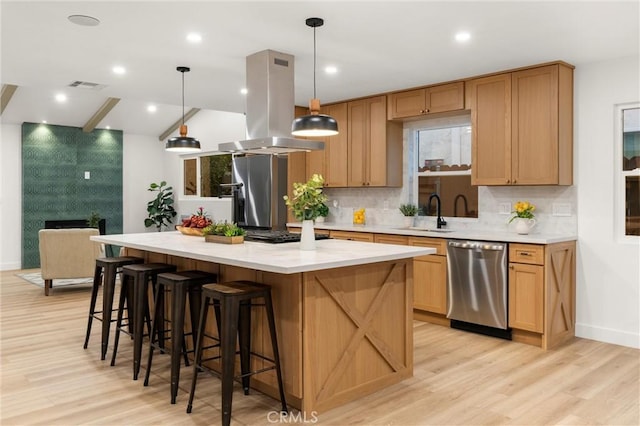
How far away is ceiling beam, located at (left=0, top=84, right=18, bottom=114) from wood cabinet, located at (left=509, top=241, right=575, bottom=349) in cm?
735

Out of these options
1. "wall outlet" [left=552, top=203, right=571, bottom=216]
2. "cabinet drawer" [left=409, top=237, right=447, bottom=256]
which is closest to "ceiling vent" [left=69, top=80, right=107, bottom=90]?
"cabinet drawer" [left=409, top=237, right=447, bottom=256]

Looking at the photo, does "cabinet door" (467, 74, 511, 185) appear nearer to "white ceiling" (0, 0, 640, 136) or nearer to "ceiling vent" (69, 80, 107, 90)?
"white ceiling" (0, 0, 640, 136)

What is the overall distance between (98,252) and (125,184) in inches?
157

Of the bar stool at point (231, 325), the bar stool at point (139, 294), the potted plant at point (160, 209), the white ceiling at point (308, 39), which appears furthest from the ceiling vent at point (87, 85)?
A: the potted plant at point (160, 209)

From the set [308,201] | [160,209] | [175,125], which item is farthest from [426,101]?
[160,209]

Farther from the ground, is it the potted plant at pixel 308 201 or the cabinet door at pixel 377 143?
the cabinet door at pixel 377 143

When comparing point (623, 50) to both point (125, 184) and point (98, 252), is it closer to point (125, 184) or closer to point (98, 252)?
point (98, 252)

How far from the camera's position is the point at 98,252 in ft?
22.7

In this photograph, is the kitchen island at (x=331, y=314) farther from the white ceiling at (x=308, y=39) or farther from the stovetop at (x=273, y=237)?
the white ceiling at (x=308, y=39)

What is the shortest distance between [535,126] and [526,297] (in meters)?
1.55

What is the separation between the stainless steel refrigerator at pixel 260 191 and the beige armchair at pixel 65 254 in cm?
209

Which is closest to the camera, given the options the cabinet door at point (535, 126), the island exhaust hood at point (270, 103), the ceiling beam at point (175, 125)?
the island exhaust hood at point (270, 103)

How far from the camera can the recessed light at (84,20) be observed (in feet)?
11.3

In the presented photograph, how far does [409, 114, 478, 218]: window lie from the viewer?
5.51m
